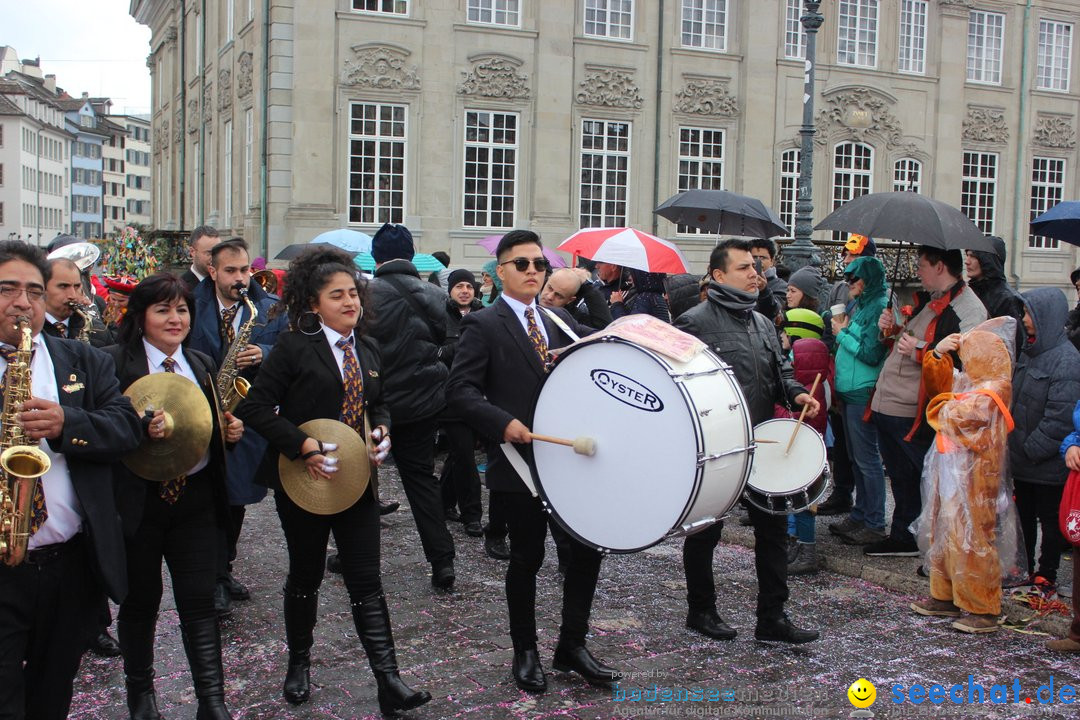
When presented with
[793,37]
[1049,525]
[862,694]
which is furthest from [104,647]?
[793,37]

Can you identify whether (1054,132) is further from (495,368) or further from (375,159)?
(495,368)

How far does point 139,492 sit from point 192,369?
0.73 m

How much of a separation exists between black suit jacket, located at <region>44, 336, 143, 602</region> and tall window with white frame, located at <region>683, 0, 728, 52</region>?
910 inches

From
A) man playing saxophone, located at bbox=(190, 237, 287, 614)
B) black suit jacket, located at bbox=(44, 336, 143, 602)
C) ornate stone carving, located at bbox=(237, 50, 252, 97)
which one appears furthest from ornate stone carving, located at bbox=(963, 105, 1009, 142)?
black suit jacket, located at bbox=(44, 336, 143, 602)

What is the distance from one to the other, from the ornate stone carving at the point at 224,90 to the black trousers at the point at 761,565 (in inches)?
945

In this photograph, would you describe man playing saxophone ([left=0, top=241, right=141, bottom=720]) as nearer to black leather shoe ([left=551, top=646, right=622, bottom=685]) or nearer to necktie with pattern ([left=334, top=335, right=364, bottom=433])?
necktie with pattern ([left=334, top=335, right=364, bottom=433])

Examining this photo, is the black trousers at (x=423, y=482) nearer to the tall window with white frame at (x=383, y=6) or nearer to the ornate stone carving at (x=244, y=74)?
the tall window with white frame at (x=383, y=6)

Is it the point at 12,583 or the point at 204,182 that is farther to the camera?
the point at 204,182

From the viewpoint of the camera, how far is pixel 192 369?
15.5 feet

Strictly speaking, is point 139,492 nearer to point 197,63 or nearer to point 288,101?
point 288,101

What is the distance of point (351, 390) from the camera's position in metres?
4.80

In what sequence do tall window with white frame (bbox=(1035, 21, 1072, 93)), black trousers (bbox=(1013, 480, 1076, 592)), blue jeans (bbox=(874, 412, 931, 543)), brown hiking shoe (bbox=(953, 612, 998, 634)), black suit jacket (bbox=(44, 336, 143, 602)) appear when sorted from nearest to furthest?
black suit jacket (bbox=(44, 336, 143, 602)) → brown hiking shoe (bbox=(953, 612, 998, 634)) → black trousers (bbox=(1013, 480, 1076, 592)) → blue jeans (bbox=(874, 412, 931, 543)) → tall window with white frame (bbox=(1035, 21, 1072, 93))

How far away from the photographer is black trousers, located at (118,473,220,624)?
4449 millimetres

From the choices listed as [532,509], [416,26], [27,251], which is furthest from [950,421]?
[416,26]
